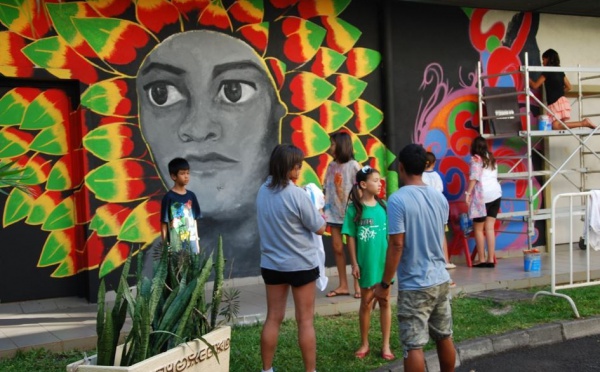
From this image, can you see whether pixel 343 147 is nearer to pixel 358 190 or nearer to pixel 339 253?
pixel 339 253

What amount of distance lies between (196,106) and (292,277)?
14.9 feet

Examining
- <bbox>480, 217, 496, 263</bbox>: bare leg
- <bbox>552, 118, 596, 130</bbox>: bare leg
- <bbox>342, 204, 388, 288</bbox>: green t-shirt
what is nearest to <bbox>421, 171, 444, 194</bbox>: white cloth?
<bbox>480, 217, 496, 263</bbox>: bare leg

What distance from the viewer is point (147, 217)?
922 cm

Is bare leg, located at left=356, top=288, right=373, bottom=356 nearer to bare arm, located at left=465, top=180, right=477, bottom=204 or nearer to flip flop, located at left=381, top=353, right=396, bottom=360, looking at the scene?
flip flop, located at left=381, top=353, right=396, bottom=360

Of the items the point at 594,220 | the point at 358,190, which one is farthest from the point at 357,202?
the point at 594,220

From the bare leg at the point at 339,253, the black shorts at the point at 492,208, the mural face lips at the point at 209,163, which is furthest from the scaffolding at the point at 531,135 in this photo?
the mural face lips at the point at 209,163

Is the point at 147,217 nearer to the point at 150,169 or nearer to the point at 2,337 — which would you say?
the point at 150,169

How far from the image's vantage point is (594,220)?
8383mm

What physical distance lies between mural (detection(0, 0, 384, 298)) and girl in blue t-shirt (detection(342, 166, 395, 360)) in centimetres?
345

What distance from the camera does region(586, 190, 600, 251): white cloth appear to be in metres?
8.35

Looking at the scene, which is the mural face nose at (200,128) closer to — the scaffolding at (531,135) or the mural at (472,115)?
the mural at (472,115)

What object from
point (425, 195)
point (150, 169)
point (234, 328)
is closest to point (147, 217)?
point (150, 169)

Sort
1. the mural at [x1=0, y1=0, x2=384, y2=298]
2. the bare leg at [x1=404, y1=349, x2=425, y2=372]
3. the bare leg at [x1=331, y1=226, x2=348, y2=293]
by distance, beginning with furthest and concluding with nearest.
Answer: the bare leg at [x1=331, y1=226, x2=348, y2=293]
the mural at [x1=0, y1=0, x2=384, y2=298]
the bare leg at [x1=404, y1=349, x2=425, y2=372]

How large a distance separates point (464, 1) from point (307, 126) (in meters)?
3.38
